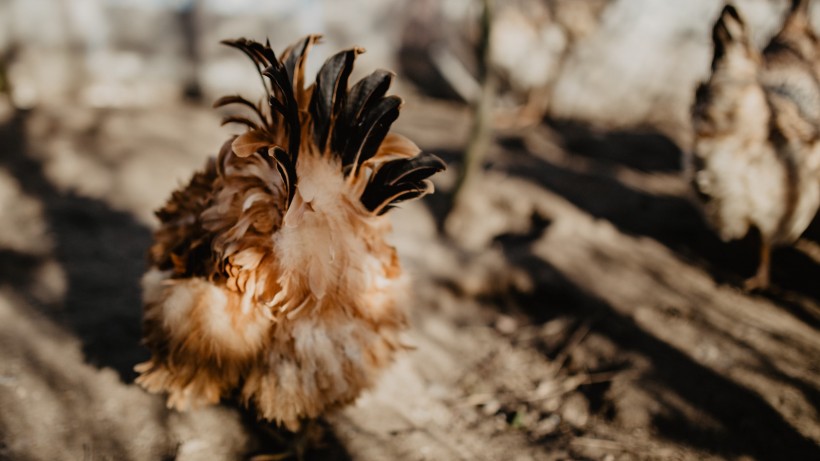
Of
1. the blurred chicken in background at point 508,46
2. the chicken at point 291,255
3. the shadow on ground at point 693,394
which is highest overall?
the blurred chicken in background at point 508,46

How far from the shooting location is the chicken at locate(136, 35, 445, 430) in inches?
61.0

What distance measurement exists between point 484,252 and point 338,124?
218 centimetres

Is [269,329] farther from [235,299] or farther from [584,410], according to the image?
[584,410]

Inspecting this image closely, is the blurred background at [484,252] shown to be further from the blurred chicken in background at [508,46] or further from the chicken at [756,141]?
the chicken at [756,141]

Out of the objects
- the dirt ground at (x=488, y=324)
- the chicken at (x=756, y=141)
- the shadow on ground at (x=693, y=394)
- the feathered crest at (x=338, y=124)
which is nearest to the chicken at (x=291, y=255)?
the feathered crest at (x=338, y=124)

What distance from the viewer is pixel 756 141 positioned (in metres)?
3.01

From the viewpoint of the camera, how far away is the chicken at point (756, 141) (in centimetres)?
291

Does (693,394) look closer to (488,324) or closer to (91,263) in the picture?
(488,324)

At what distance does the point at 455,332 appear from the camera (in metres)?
3.00

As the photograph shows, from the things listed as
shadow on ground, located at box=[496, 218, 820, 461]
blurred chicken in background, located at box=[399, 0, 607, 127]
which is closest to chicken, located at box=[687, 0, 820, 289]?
shadow on ground, located at box=[496, 218, 820, 461]

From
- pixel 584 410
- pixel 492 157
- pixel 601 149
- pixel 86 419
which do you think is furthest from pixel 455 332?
pixel 601 149

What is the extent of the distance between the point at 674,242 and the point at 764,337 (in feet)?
3.66

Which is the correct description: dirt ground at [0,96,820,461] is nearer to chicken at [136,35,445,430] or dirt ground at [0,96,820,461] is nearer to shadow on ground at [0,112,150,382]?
shadow on ground at [0,112,150,382]

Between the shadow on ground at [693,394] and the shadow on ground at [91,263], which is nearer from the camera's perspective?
the shadow on ground at [693,394]
